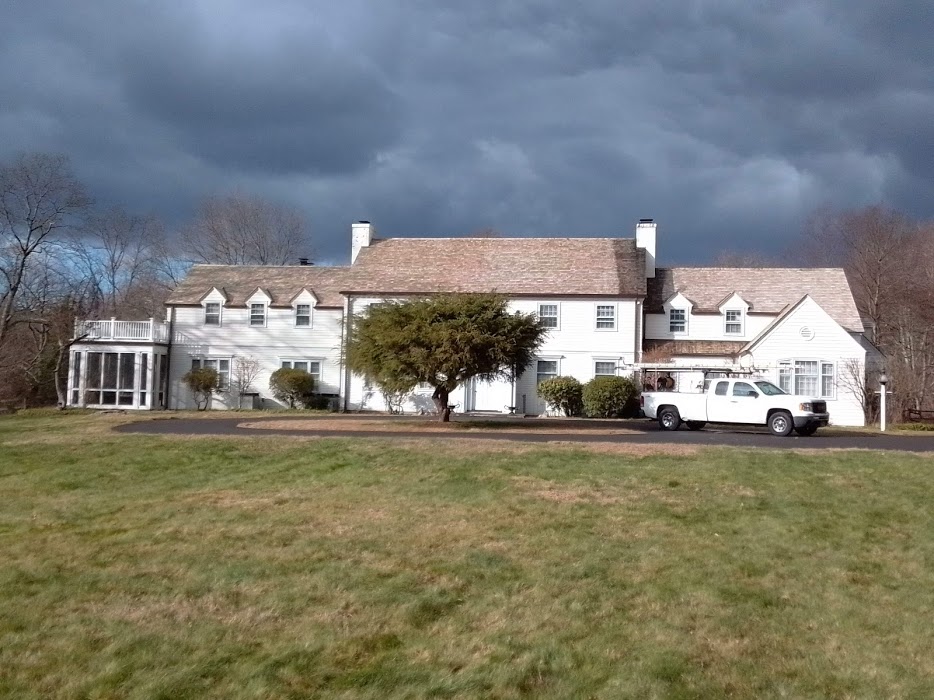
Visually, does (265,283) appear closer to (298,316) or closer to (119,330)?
(298,316)

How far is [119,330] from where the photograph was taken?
4125 centimetres

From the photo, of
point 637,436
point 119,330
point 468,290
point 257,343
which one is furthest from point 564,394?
point 119,330

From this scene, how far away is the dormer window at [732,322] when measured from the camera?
132 feet

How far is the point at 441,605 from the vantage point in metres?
7.60

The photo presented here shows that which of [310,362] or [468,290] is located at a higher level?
[468,290]

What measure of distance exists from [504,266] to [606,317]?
547 centimetres

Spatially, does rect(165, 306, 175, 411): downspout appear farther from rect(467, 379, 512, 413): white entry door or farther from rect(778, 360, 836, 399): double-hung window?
rect(778, 360, 836, 399): double-hung window

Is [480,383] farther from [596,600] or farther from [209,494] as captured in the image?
[596,600]

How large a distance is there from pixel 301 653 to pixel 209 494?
25.2 ft

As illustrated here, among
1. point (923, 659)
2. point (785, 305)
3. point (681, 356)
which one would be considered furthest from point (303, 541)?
point (785, 305)

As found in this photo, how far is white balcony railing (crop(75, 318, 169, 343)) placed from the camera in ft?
134

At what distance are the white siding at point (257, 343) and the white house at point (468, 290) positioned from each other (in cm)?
5

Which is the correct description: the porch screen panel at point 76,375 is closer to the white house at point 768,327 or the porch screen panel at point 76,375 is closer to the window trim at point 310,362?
the window trim at point 310,362

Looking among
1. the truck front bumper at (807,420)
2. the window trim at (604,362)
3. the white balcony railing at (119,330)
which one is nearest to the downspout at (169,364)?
the white balcony railing at (119,330)
